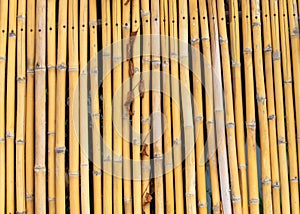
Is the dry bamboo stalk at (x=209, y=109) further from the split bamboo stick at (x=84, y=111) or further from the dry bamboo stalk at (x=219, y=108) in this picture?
the split bamboo stick at (x=84, y=111)

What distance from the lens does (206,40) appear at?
1248 mm

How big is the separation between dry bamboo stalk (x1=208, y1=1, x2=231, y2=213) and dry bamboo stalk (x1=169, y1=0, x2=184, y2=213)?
0.35ft

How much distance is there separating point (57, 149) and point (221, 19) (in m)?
0.60

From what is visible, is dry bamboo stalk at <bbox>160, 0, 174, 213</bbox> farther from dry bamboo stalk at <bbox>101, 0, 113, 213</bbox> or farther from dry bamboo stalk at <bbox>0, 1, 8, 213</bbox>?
dry bamboo stalk at <bbox>0, 1, 8, 213</bbox>

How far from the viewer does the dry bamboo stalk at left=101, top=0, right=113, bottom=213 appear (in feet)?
3.89

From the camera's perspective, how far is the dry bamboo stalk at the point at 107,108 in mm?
1187

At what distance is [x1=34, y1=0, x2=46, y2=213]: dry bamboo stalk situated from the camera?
3.87 feet

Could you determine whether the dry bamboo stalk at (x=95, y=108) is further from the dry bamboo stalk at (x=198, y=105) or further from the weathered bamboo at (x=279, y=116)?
the weathered bamboo at (x=279, y=116)

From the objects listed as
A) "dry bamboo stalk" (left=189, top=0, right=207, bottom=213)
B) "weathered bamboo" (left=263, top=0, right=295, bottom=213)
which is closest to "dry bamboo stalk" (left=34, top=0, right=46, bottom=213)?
"dry bamboo stalk" (left=189, top=0, right=207, bottom=213)

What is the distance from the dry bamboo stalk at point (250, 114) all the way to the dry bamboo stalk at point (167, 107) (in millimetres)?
225

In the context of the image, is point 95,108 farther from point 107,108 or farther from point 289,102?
point 289,102

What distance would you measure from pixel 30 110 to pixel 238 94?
0.59m

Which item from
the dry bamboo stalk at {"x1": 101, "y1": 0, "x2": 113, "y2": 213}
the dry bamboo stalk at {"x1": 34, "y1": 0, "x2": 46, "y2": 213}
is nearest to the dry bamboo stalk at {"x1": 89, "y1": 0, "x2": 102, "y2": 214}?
the dry bamboo stalk at {"x1": 101, "y1": 0, "x2": 113, "y2": 213}

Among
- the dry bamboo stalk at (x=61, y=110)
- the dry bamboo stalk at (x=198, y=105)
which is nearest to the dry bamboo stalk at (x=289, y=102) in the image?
the dry bamboo stalk at (x=198, y=105)
